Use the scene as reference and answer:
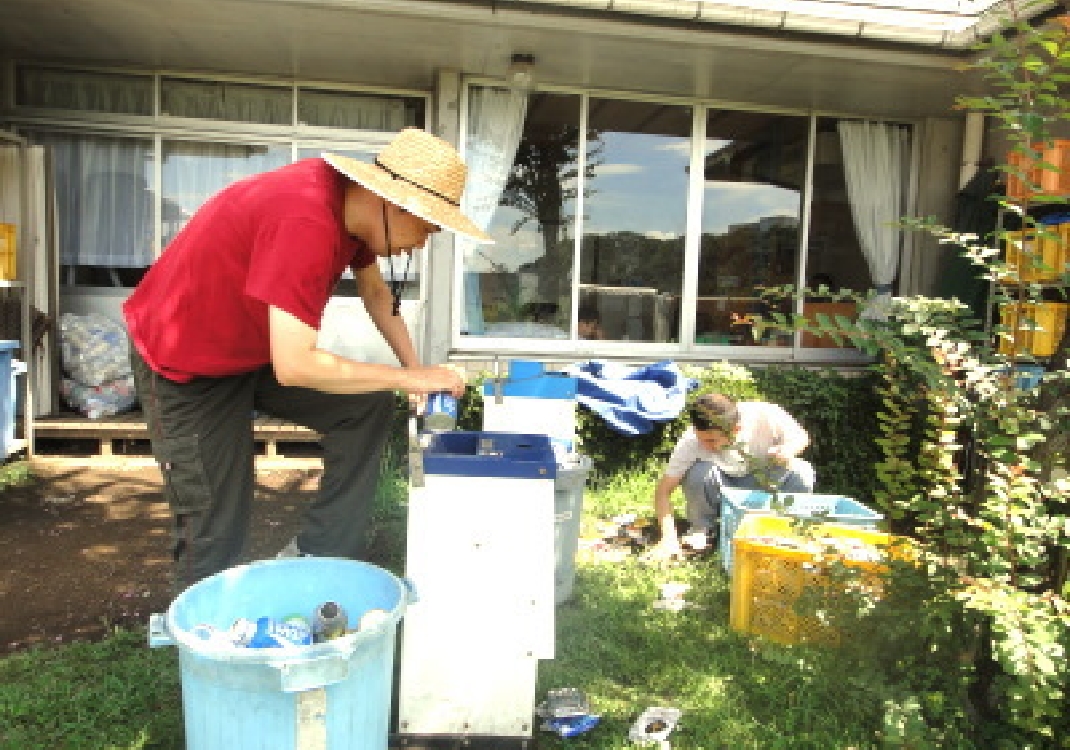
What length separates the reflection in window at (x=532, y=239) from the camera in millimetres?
6281

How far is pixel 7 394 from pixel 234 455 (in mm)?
3377

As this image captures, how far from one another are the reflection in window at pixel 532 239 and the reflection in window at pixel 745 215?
123 cm

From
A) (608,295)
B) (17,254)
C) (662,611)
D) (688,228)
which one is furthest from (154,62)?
(662,611)

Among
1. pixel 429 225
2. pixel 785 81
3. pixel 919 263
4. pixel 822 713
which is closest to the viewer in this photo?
pixel 429 225

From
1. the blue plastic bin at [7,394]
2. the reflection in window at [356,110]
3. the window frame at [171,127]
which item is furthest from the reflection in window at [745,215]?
the blue plastic bin at [7,394]

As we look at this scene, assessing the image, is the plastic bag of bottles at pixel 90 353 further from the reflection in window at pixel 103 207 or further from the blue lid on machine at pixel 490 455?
the blue lid on machine at pixel 490 455

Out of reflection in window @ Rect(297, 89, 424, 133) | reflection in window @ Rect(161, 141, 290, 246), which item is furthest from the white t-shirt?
reflection in window @ Rect(161, 141, 290, 246)

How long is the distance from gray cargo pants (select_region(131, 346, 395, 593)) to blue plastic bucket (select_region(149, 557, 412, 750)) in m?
0.52

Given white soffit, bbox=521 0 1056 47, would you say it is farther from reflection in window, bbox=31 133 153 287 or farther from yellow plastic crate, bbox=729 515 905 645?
reflection in window, bbox=31 133 153 287

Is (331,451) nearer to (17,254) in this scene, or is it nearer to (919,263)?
(17,254)

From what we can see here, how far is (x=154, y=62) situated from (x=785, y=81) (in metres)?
5.04

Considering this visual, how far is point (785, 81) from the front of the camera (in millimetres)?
5930

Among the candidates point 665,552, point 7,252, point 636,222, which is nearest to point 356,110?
point 636,222

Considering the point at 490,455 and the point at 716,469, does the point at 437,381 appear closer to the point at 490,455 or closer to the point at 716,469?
the point at 490,455
